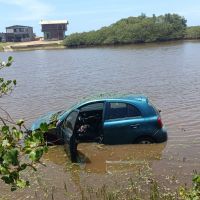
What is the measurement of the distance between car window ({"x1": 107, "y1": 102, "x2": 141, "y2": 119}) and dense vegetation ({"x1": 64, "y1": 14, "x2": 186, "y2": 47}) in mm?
85808

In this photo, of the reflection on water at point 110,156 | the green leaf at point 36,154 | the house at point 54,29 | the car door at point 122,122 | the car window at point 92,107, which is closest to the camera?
the green leaf at point 36,154

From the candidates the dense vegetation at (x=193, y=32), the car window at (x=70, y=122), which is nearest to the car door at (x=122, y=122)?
the car window at (x=70, y=122)

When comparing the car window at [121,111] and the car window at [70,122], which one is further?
the car window at [121,111]

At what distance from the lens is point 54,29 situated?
449ft

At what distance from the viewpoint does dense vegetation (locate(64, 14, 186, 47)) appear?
3824 inches

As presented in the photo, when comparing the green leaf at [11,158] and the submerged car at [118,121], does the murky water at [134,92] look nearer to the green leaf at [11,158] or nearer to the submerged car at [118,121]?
the submerged car at [118,121]

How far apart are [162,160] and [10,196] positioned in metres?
3.76

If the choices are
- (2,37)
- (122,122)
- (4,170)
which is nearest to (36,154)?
(4,170)

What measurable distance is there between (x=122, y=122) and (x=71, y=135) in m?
1.76

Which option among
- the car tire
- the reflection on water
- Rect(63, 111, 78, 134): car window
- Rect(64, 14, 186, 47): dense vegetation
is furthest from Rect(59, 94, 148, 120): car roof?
Rect(64, 14, 186, 47): dense vegetation

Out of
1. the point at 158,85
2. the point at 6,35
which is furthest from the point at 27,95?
the point at 6,35

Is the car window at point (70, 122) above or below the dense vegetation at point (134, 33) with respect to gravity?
below

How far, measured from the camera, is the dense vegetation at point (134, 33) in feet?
319

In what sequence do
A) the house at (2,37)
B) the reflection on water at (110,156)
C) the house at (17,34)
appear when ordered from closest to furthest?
the reflection on water at (110,156) → the house at (17,34) → the house at (2,37)
